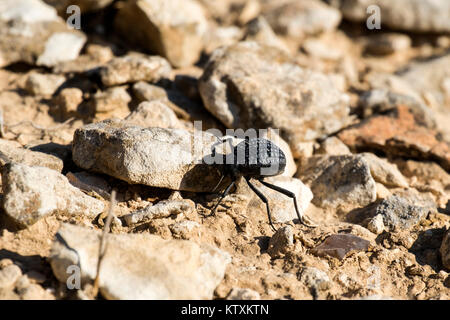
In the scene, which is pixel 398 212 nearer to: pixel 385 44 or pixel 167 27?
pixel 167 27

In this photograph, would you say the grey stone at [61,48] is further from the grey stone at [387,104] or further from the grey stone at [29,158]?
the grey stone at [387,104]

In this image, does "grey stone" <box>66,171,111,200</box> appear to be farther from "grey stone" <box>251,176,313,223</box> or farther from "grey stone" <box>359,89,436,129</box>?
"grey stone" <box>359,89,436,129</box>

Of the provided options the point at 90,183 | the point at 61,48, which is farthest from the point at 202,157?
the point at 61,48

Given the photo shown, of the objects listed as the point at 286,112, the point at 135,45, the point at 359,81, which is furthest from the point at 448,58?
the point at 135,45

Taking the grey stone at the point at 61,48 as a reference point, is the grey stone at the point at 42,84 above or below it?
below

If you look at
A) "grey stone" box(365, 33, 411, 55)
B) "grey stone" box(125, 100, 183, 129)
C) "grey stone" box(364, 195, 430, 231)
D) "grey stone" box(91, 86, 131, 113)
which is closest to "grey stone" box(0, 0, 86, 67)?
"grey stone" box(91, 86, 131, 113)

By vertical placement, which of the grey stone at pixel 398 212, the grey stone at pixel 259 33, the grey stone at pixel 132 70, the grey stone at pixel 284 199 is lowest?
the grey stone at pixel 284 199

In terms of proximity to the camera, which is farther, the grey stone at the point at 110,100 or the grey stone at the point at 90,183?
the grey stone at the point at 110,100

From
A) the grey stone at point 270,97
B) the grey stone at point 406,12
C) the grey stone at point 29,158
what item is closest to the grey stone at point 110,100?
the grey stone at point 270,97
